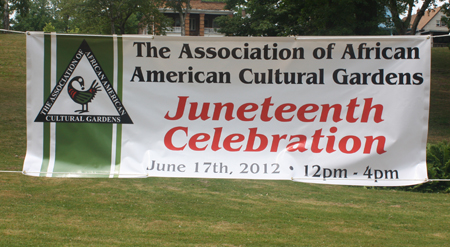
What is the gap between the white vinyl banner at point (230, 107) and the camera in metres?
4.68

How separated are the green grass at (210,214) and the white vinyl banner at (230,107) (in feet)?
3.15

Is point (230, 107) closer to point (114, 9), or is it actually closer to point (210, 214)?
point (210, 214)

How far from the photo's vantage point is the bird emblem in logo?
474cm

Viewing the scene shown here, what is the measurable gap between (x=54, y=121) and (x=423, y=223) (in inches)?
206

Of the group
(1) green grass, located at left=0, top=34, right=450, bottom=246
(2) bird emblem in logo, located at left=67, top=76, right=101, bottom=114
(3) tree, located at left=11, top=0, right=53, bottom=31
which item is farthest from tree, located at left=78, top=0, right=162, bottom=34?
(3) tree, located at left=11, top=0, right=53, bottom=31

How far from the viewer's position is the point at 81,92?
15.6ft

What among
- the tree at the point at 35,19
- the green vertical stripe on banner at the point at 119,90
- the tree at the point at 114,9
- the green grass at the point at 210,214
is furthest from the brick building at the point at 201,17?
the green vertical stripe on banner at the point at 119,90

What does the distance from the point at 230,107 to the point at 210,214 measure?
7.26ft

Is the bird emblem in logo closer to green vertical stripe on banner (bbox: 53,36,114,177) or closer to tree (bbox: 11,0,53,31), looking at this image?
green vertical stripe on banner (bbox: 53,36,114,177)

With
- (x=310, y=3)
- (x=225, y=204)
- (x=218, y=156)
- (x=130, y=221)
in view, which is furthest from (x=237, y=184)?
(x=310, y=3)

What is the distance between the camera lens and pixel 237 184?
8.51 m

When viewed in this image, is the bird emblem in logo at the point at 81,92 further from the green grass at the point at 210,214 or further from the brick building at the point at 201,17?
the brick building at the point at 201,17

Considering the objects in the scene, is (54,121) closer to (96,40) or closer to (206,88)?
(96,40)

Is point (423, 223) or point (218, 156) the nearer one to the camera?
point (218, 156)
